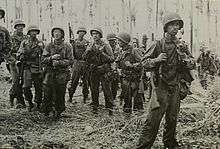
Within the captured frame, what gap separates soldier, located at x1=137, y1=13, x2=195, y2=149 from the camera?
585 centimetres

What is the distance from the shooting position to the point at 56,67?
8.09 metres

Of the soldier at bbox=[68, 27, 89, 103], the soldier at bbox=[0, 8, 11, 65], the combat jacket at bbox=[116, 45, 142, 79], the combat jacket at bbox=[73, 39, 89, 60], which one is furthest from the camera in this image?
the combat jacket at bbox=[73, 39, 89, 60]

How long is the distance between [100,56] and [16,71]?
1.60 metres

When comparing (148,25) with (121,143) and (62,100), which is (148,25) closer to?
(62,100)

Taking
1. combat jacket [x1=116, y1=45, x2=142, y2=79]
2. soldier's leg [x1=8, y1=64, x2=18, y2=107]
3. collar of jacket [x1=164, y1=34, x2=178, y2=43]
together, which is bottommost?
soldier's leg [x1=8, y1=64, x2=18, y2=107]

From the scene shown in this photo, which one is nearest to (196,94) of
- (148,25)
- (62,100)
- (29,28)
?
(148,25)

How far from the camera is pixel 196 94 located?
10.2m

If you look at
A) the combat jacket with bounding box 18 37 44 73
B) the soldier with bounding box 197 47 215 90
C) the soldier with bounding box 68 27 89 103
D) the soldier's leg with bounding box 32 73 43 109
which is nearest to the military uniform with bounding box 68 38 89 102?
the soldier with bounding box 68 27 89 103

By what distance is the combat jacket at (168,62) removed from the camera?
588 centimetres

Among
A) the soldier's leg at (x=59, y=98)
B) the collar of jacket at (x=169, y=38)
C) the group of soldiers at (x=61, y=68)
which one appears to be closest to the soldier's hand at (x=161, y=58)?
the collar of jacket at (x=169, y=38)

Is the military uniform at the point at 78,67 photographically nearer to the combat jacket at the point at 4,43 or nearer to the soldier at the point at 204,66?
the combat jacket at the point at 4,43

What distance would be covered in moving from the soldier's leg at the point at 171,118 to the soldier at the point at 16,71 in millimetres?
3600

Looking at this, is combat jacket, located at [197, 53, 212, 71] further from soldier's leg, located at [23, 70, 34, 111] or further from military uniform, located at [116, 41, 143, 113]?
soldier's leg, located at [23, 70, 34, 111]

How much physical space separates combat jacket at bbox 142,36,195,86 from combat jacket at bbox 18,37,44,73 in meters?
3.23
